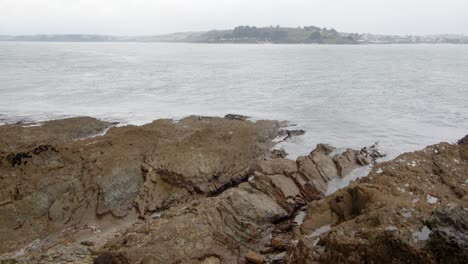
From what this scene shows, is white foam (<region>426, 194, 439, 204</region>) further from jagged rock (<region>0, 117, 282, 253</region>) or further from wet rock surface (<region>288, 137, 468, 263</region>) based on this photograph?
jagged rock (<region>0, 117, 282, 253</region>)

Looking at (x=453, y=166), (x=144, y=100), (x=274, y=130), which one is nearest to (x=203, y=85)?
(x=144, y=100)

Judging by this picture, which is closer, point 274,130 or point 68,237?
point 68,237

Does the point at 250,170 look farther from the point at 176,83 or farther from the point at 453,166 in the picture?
the point at 176,83

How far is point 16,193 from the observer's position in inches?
567

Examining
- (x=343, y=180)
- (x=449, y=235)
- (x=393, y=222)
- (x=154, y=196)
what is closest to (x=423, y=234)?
(x=449, y=235)

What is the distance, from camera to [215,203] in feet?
42.4

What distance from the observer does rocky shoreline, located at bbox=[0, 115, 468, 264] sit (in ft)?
28.1

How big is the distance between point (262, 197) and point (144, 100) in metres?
26.0

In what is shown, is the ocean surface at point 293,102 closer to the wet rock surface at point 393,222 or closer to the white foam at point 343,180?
the white foam at point 343,180

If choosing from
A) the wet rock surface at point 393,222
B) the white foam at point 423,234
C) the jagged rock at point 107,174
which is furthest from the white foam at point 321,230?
the jagged rock at point 107,174

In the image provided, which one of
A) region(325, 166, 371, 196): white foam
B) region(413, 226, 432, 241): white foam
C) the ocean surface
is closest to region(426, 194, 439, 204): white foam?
region(325, 166, 371, 196): white foam

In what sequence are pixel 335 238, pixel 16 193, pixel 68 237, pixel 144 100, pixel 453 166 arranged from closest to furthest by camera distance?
pixel 335 238 → pixel 68 237 → pixel 16 193 → pixel 453 166 → pixel 144 100

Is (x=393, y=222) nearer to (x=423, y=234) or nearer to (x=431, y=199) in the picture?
(x=423, y=234)

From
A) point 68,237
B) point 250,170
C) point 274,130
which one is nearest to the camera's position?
point 68,237
